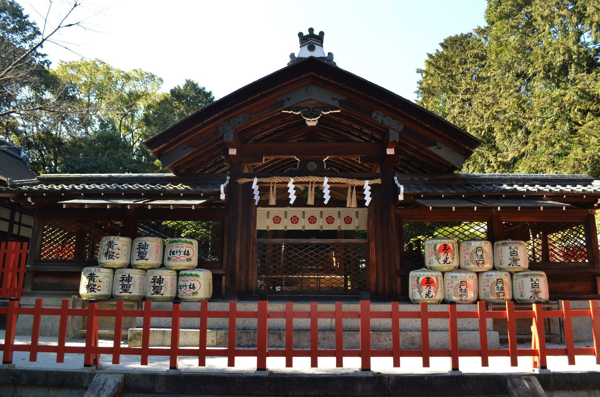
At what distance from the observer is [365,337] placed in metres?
6.19

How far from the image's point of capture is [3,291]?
10.1 meters

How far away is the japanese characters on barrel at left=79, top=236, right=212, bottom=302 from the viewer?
9188 mm

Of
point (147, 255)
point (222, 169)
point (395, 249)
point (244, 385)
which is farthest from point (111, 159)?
point (244, 385)

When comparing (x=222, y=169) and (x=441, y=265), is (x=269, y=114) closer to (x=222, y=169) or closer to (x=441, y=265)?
(x=222, y=169)

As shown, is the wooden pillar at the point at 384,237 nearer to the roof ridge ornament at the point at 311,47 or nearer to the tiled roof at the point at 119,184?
the roof ridge ornament at the point at 311,47

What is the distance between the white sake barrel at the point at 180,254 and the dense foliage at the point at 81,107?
7.24 m

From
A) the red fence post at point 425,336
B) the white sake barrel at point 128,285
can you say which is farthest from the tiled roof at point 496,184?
the white sake barrel at point 128,285

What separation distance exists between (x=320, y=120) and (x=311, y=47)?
1.96m

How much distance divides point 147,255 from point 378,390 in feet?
18.4

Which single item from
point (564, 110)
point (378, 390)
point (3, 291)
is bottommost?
point (378, 390)

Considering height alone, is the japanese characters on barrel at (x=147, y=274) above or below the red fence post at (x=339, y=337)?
above

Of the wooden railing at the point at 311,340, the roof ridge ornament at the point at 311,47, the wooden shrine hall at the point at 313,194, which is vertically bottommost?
the wooden railing at the point at 311,340

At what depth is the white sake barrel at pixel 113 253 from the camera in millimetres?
9359

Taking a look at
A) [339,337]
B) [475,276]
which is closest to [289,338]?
[339,337]
